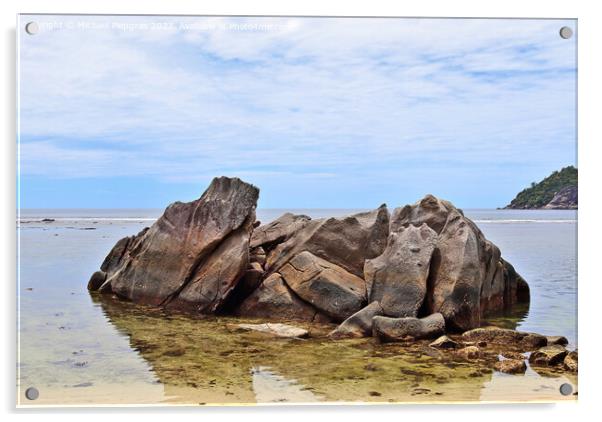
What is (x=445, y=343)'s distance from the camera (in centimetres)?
992

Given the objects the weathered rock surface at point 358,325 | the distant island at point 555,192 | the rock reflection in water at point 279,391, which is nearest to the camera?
the rock reflection in water at point 279,391

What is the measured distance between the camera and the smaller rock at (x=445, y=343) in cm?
990

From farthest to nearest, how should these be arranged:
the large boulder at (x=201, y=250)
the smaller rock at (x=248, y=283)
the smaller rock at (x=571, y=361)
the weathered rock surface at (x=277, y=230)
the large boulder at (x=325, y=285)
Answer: the weathered rock surface at (x=277, y=230)
the smaller rock at (x=248, y=283)
the large boulder at (x=201, y=250)
the large boulder at (x=325, y=285)
the smaller rock at (x=571, y=361)

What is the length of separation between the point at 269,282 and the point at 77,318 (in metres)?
3.82

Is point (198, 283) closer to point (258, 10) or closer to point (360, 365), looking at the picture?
point (360, 365)

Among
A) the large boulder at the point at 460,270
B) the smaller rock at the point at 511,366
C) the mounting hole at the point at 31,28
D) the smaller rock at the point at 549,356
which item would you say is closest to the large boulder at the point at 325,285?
the large boulder at the point at 460,270

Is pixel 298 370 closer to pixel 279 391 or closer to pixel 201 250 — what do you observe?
pixel 279 391

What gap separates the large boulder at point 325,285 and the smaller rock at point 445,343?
215cm

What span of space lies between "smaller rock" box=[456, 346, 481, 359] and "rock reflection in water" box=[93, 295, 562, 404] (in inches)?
9.0

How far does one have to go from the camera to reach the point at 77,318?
1094 centimetres

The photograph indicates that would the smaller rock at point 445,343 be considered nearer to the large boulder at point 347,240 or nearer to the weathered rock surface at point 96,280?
the large boulder at point 347,240

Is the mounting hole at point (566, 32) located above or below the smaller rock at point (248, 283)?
above

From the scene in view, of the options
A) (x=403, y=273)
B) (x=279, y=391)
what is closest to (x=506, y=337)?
(x=403, y=273)

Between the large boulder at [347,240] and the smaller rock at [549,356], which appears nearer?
the smaller rock at [549,356]
